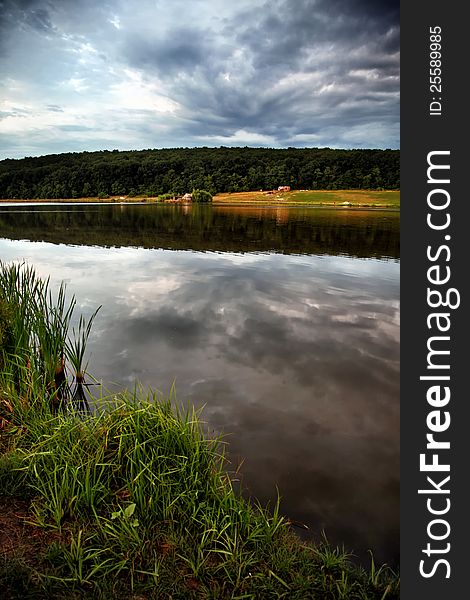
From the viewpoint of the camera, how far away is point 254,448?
5805 millimetres

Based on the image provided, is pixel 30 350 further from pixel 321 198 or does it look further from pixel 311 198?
pixel 311 198

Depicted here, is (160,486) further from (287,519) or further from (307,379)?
(307,379)

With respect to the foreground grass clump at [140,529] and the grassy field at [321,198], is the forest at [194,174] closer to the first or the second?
the grassy field at [321,198]

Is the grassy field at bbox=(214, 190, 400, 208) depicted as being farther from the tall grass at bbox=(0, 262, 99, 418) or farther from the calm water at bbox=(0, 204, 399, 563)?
the tall grass at bbox=(0, 262, 99, 418)

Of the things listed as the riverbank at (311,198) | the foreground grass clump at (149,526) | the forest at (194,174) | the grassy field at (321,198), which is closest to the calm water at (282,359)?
the foreground grass clump at (149,526)

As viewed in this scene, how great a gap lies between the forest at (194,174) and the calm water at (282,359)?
124 metres

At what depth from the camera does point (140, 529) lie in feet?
12.3

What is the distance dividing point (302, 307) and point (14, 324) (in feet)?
30.5

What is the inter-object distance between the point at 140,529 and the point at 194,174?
507 ft

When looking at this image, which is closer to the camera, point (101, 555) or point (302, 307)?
point (101, 555)

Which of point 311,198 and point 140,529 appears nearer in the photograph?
point 140,529

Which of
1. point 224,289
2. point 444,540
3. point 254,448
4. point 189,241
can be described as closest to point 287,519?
point 254,448

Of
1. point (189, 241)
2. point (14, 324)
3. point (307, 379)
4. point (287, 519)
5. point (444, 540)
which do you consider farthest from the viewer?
point (189, 241)

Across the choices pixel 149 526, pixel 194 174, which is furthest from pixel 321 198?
pixel 149 526
